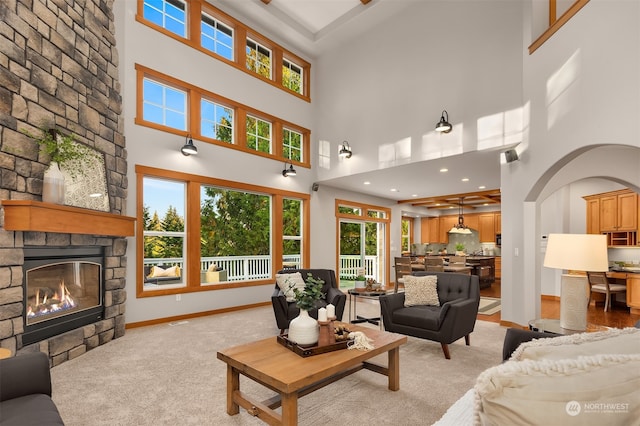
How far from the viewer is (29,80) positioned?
3191mm

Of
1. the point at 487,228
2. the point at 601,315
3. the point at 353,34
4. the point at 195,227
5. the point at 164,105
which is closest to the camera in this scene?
the point at 164,105

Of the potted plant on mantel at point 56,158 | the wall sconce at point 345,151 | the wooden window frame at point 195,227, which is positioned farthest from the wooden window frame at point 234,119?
the potted plant on mantel at point 56,158

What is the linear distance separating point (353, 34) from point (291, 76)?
1545 millimetres

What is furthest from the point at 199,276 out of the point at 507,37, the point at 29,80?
the point at 507,37

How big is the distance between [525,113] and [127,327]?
6091mm

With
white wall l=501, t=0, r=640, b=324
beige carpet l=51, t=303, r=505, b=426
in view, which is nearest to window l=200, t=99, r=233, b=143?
beige carpet l=51, t=303, r=505, b=426

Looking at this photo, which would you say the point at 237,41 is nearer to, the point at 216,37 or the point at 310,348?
the point at 216,37

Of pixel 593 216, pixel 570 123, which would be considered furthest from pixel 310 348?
pixel 593 216

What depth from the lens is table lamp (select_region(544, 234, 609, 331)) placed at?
2.59 metres

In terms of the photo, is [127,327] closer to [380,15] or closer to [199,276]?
[199,276]

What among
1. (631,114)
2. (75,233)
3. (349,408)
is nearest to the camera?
(349,408)

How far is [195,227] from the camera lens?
18.4ft

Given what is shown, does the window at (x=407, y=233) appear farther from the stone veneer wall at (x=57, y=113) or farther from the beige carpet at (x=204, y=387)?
the stone veneer wall at (x=57, y=113)

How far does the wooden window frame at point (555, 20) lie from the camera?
355 cm
